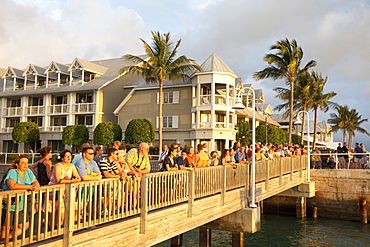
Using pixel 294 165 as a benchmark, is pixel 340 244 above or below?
below

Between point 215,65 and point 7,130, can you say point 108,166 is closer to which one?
point 215,65

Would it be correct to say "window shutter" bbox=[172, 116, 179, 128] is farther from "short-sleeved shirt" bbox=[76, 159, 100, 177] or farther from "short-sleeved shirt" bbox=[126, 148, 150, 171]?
"short-sleeved shirt" bbox=[76, 159, 100, 177]

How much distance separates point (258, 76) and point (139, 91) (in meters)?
13.3

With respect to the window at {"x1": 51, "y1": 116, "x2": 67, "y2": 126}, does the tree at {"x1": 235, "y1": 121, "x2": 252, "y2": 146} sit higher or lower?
lower

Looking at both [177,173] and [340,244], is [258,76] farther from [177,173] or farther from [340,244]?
[177,173]

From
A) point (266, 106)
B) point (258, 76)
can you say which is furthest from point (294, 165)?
point (266, 106)

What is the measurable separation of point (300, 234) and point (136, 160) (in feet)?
46.6

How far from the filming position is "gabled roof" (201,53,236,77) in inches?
1417

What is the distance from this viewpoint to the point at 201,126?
3628 centimetres

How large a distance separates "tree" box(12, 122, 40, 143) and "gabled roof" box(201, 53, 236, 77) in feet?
69.1

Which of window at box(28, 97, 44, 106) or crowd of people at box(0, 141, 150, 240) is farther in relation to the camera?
window at box(28, 97, 44, 106)

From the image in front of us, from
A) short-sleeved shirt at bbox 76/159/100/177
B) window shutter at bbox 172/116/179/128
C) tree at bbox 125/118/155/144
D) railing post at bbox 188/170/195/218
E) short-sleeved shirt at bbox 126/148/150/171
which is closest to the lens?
short-sleeved shirt at bbox 76/159/100/177

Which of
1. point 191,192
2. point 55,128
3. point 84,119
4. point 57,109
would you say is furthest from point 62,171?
point 57,109

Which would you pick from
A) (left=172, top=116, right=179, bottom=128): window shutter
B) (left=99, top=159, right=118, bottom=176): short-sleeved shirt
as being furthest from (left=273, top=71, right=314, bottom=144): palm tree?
(left=99, top=159, right=118, bottom=176): short-sleeved shirt
